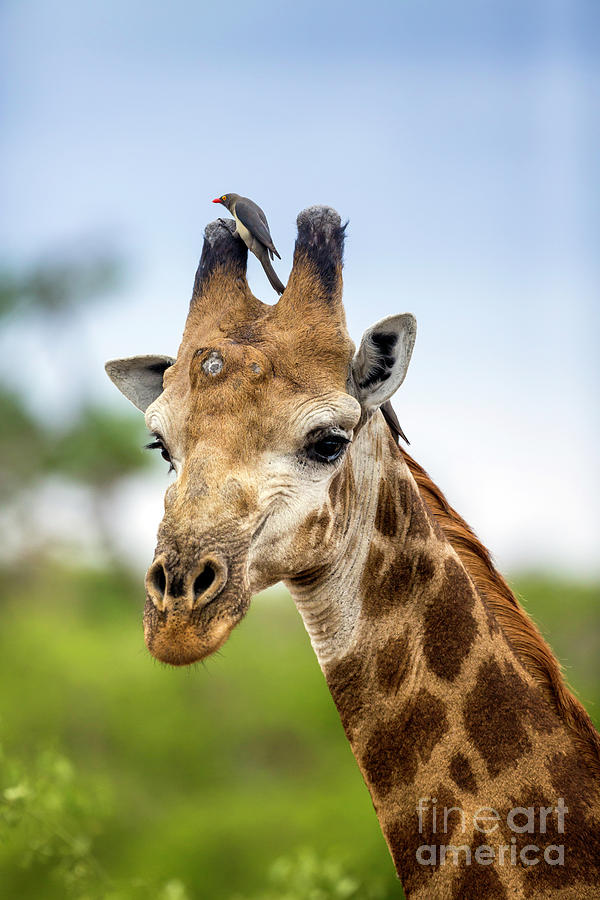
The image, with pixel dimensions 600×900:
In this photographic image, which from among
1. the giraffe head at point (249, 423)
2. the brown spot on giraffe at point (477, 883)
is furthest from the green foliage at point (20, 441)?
the brown spot on giraffe at point (477, 883)

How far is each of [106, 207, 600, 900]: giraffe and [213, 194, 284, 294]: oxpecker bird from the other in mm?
224

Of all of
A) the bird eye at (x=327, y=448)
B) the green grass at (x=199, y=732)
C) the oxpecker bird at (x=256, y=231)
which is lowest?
the green grass at (x=199, y=732)

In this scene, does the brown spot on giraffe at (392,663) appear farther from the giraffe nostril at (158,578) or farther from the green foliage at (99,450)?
the green foliage at (99,450)

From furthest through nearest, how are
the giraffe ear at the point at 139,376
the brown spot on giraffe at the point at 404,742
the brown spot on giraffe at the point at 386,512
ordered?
the giraffe ear at the point at 139,376
the brown spot on giraffe at the point at 386,512
the brown spot on giraffe at the point at 404,742

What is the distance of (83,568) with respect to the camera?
102 feet

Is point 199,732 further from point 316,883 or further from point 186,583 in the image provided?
point 186,583

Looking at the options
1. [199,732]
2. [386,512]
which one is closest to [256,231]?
[386,512]

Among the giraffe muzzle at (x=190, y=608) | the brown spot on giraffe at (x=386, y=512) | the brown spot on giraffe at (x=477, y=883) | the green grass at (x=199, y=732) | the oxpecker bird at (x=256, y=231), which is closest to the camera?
the giraffe muzzle at (x=190, y=608)

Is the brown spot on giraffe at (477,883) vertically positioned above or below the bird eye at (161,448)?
below

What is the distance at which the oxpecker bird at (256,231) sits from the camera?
5473mm

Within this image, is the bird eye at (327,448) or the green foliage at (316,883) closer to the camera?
the bird eye at (327,448)

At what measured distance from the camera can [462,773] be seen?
15.3ft

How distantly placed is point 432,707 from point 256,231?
2.89m

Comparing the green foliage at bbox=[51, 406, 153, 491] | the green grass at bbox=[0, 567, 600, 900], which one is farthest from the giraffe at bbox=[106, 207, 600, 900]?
the green foliage at bbox=[51, 406, 153, 491]
